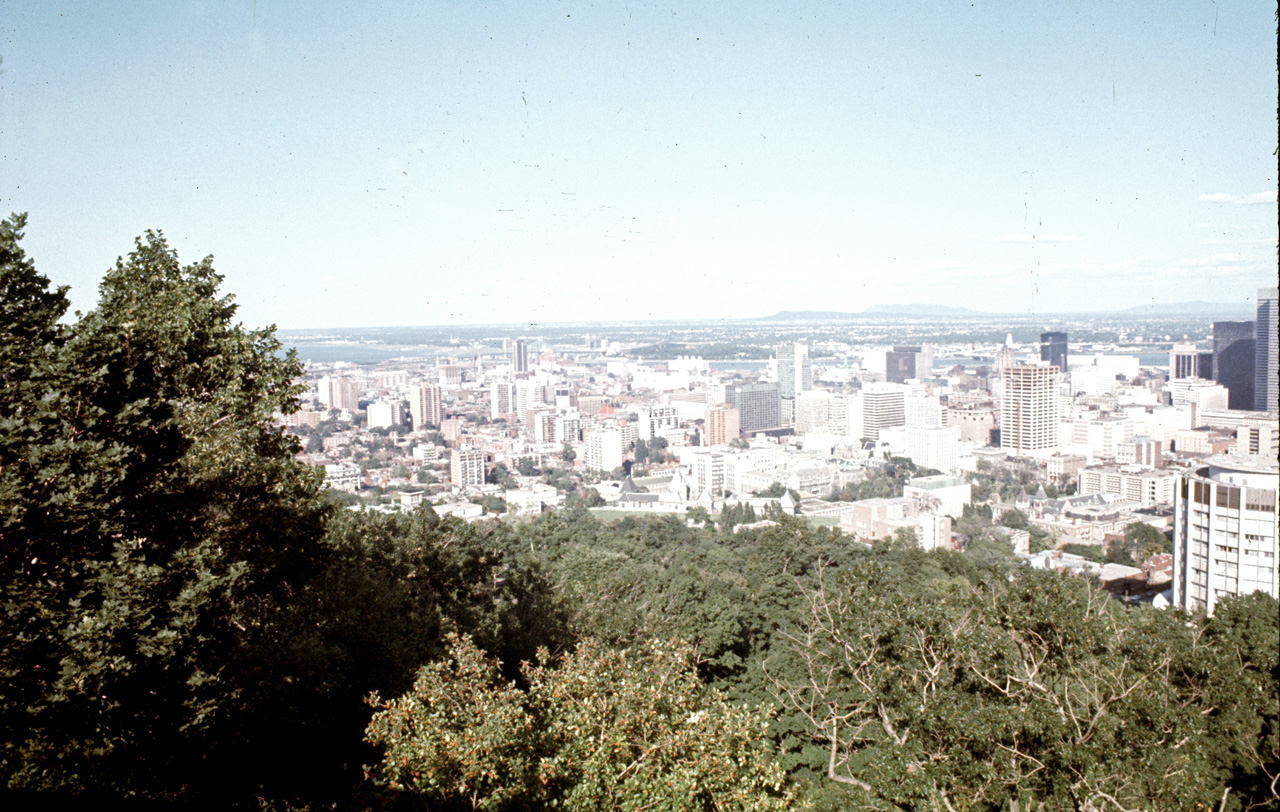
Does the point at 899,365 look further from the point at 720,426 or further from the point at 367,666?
the point at 367,666

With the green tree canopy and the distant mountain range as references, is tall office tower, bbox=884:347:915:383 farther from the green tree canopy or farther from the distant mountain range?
the green tree canopy

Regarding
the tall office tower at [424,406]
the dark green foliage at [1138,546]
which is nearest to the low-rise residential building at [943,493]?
the dark green foliage at [1138,546]

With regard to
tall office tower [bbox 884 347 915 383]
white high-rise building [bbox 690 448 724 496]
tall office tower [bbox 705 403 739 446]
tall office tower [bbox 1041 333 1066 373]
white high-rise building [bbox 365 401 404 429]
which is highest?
tall office tower [bbox 1041 333 1066 373]

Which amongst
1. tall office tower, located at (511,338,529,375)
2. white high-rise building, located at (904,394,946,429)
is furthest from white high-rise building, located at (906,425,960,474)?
tall office tower, located at (511,338,529,375)

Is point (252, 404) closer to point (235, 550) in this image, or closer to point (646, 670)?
point (235, 550)

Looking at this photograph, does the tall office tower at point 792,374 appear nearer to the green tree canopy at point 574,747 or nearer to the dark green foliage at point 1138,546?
the dark green foliage at point 1138,546
